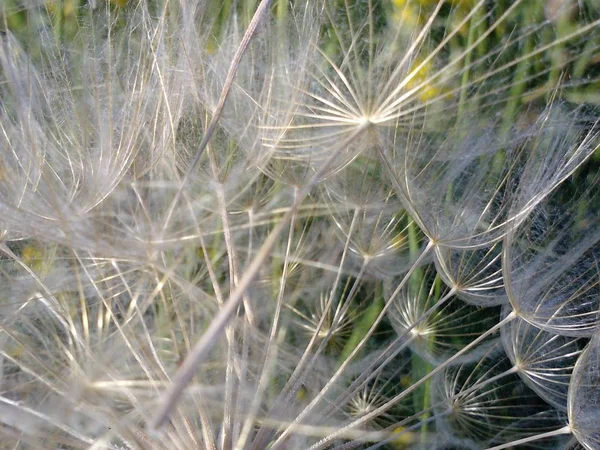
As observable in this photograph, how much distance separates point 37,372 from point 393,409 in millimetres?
1163

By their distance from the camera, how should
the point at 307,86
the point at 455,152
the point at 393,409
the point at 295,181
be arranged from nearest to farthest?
1. the point at 455,152
2. the point at 307,86
3. the point at 295,181
4. the point at 393,409

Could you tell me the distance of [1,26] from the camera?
6.19ft

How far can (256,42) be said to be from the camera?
193cm

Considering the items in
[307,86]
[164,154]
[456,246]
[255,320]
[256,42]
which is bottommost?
[255,320]

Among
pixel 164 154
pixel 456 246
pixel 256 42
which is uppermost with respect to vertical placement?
pixel 256 42

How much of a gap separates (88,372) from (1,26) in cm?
85

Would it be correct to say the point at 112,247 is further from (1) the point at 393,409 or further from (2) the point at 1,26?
(1) the point at 393,409

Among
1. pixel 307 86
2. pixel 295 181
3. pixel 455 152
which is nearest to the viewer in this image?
pixel 455 152

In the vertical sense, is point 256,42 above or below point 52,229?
above

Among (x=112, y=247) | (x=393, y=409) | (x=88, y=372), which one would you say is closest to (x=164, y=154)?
(x=112, y=247)

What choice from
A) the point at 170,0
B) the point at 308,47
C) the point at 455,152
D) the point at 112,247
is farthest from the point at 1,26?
the point at 455,152

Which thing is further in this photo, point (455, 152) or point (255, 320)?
point (255, 320)

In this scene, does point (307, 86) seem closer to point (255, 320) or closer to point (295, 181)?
point (295, 181)

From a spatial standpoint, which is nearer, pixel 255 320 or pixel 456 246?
pixel 456 246
